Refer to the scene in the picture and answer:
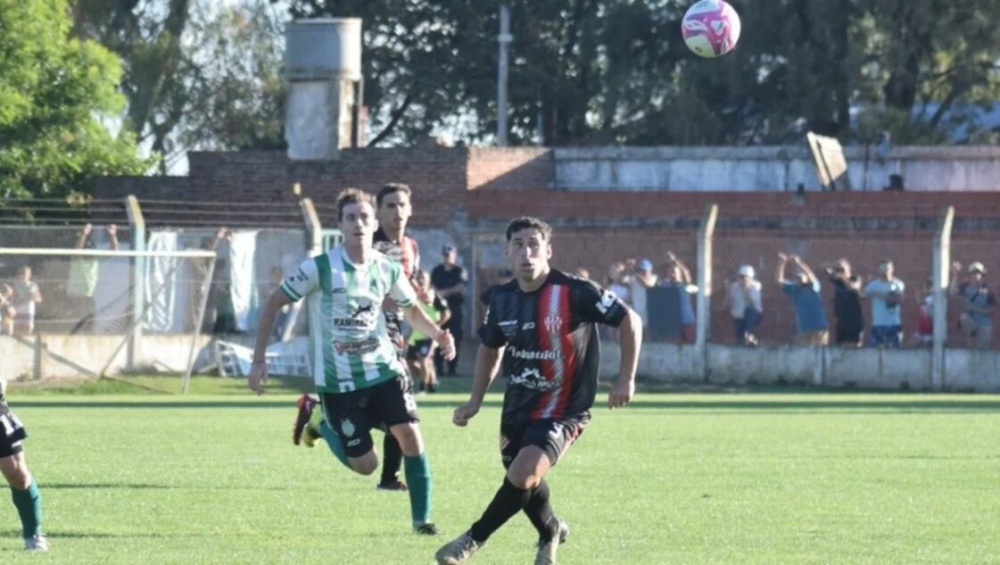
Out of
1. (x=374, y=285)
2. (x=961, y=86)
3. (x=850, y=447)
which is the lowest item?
(x=850, y=447)

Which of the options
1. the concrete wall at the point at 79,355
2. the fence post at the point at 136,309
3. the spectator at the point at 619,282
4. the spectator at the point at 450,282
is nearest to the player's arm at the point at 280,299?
the concrete wall at the point at 79,355

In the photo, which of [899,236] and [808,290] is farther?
[899,236]

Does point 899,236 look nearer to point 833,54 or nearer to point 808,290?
point 808,290

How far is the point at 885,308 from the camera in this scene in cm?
2745

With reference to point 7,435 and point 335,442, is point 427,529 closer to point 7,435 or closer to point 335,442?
point 335,442

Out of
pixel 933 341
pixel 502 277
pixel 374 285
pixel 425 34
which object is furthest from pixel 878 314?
pixel 425 34

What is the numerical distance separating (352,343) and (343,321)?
0.44 ft

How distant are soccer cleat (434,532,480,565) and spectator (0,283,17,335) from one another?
1627 centimetres

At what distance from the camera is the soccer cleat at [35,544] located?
948cm

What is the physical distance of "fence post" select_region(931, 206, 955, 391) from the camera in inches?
1064

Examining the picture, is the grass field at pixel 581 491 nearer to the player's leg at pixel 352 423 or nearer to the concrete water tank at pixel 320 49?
the player's leg at pixel 352 423

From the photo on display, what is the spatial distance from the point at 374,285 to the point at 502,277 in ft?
61.8

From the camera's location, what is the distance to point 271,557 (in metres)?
9.25

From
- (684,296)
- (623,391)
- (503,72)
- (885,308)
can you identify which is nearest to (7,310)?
(684,296)
